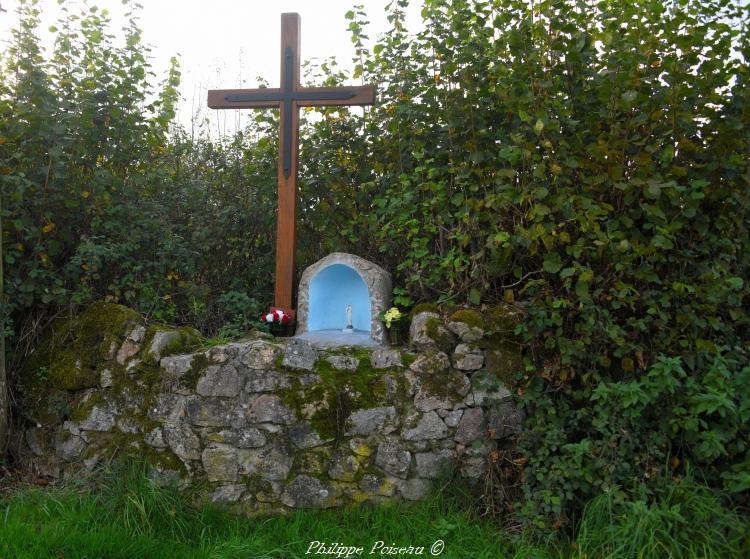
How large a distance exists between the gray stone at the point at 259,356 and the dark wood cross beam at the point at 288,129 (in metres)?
0.93

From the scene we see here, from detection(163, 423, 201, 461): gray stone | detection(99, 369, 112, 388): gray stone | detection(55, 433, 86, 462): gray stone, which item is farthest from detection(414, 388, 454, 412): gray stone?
detection(55, 433, 86, 462): gray stone

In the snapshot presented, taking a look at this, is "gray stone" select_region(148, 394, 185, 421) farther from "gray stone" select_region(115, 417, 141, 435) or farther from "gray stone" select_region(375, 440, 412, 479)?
"gray stone" select_region(375, 440, 412, 479)

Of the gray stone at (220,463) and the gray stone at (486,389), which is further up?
the gray stone at (486,389)

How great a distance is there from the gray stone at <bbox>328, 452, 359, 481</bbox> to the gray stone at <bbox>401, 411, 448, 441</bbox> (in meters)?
0.33

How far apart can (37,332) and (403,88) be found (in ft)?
10.7

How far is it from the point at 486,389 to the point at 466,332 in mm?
370

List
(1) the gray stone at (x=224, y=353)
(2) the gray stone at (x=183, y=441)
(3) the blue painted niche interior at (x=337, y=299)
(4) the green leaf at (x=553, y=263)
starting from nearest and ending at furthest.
A: (4) the green leaf at (x=553, y=263), (2) the gray stone at (x=183, y=441), (1) the gray stone at (x=224, y=353), (3) the blue painted niche interior at (x=337, y=299)

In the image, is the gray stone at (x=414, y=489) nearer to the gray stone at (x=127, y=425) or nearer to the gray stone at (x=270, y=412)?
the gray stone at (x=270, y=412)

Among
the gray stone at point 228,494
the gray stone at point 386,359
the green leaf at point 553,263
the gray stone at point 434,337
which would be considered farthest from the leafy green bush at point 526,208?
the gray stone at point 228,494

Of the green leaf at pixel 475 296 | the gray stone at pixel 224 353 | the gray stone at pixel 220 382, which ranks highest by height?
the green leaf at pixel 475 296

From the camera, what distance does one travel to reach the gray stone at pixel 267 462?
3459 millimetres

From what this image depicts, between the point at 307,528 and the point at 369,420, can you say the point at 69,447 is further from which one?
the point at 369,420

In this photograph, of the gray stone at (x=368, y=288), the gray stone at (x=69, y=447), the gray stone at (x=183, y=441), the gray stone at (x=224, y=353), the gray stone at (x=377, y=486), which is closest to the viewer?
the gray stone at (x=377, y=486)

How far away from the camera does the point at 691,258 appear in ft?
10.9
